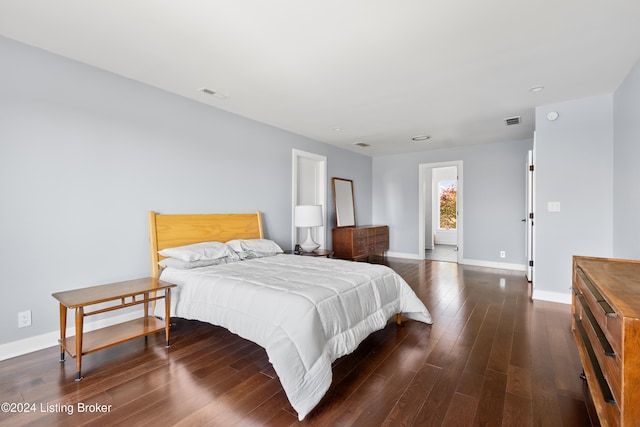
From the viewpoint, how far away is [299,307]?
1834 mm

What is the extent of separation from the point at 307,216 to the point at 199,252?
1880 mm

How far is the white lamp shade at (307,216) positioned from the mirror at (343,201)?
54.3 inches

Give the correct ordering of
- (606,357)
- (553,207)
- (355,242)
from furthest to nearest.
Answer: (355,242), (553,207), (606,357)

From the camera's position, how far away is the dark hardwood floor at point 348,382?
159 cm

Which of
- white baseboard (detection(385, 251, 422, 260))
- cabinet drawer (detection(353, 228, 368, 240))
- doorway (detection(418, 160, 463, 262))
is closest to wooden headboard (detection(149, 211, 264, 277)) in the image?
cabinet drawer (detection(353, 228, 368, 240))

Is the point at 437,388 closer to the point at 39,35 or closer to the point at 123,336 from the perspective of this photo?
the point at 123,336

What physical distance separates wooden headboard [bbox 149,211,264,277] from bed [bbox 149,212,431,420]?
0.4 inches

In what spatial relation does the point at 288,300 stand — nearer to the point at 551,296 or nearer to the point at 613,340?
Result: the point at 613,340

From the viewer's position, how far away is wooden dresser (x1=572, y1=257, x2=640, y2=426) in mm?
910

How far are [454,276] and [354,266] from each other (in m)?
2.87

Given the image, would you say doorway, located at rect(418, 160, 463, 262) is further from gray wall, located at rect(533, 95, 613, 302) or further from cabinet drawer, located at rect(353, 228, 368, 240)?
gray wall, located at rect(533, 95, 613, 302)

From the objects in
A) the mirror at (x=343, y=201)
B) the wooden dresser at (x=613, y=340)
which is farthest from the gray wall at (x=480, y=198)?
the wooden dresser at (x=613, y=340)

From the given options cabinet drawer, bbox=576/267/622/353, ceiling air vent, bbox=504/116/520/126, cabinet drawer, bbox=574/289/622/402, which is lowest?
cabinet drawer, bbox=574/289/622/402

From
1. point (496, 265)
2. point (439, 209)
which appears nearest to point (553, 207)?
point (496, 265)
